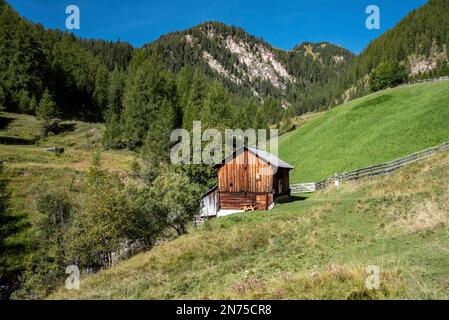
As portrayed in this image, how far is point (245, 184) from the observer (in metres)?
41.4

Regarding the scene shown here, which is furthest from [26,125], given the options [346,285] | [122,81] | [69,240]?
[346,285]

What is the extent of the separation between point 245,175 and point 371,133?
90.5 ft

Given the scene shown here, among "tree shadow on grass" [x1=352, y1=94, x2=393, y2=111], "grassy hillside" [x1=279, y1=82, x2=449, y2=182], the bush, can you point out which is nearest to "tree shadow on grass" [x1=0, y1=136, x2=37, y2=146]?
"grassy hillside" [x1=279, y1=82, x2=449, y2=182]

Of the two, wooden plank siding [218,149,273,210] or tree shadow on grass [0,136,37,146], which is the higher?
tree shadow on grass [0,136,37,146]

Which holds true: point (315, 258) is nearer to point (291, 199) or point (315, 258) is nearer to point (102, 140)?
point (291, 199)

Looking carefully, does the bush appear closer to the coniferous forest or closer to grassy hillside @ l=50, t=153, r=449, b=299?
the coniferous forest

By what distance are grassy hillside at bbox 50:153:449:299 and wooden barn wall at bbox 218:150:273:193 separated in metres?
13.9

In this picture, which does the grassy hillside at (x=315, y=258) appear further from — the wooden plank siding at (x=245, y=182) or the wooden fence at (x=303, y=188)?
the wooden fence at (x=303, y=188)

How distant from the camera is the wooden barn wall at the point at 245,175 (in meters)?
40.4

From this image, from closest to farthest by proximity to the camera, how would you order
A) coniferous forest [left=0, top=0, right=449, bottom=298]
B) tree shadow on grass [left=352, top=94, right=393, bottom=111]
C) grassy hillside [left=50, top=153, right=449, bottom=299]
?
grassy hillside [left=50, top=153, right=449, bottom=299] → coniferous forest [left=0, top=0, right=449, bottom=298] → tree shadow on grass [left=352, top=94, right=393, bottom=111]

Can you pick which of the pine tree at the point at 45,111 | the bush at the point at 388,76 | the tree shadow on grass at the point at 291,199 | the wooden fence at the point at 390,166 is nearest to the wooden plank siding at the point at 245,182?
the tree shadow on grass at the point at 291,199

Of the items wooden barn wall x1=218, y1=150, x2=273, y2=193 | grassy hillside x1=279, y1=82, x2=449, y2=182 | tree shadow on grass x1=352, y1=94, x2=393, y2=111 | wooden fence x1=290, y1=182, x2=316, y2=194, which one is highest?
tree shadow on grass x1=352, y1=94, x2=393, y2=111

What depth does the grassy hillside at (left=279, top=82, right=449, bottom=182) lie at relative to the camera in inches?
1903
